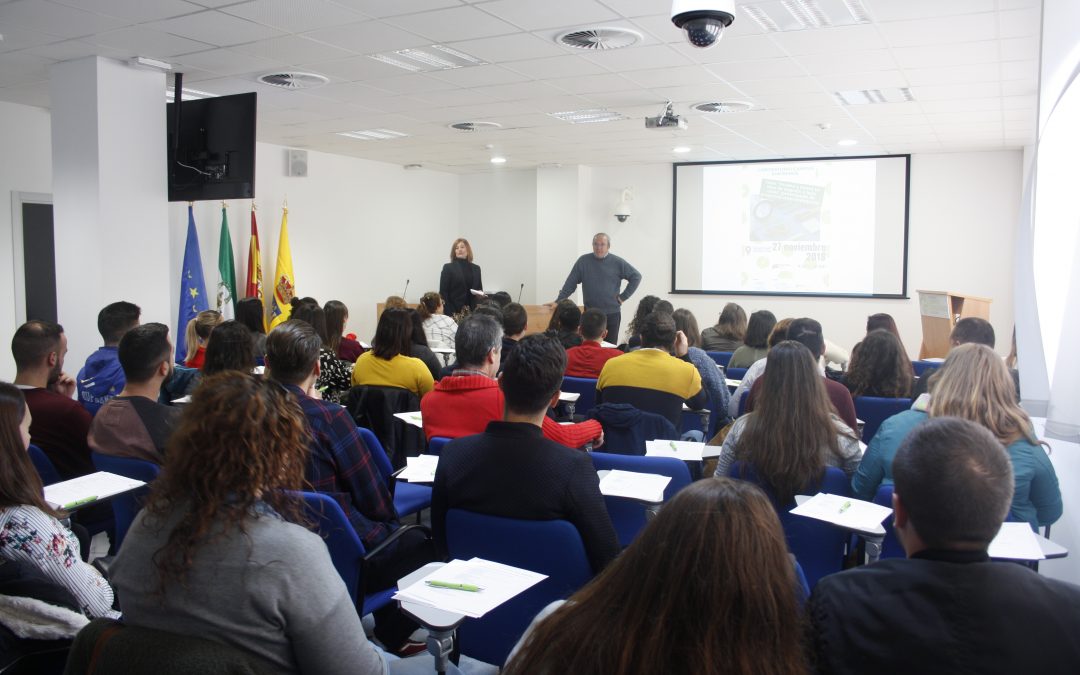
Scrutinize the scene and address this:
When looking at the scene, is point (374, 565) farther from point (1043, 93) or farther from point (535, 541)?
point (1043, 93)

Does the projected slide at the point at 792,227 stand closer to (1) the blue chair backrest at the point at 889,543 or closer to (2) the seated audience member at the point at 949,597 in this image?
(1) the blue chair backrest at the point at 889,543

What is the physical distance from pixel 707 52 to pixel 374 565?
176 inches

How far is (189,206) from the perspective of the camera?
8.63m

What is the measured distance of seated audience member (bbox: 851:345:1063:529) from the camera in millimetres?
2629

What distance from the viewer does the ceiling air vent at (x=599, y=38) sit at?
514 centimetres

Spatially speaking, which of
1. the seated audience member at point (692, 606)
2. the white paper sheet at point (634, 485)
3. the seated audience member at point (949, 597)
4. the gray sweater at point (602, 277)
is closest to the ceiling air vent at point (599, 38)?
the white paper sheet at point (634, 485)

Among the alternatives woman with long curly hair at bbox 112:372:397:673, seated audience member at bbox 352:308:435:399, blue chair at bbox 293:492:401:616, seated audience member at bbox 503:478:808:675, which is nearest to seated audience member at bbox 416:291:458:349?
seated audience member at bbox 352:308:435:399

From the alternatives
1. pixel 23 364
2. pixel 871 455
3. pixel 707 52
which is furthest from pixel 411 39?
pixel 871 455

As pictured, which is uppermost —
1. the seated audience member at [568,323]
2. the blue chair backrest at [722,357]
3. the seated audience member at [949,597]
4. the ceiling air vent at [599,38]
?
the ceiling air vent at [599,38]

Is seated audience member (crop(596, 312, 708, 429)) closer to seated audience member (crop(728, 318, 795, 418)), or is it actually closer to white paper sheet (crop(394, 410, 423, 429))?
seated audience member (crop(728, 318, 795, 418))

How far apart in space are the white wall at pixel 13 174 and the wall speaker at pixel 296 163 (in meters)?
3.01

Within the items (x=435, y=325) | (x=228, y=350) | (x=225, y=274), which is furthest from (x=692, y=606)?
(x=225, y=274)

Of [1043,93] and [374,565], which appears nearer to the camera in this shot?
[374,565]

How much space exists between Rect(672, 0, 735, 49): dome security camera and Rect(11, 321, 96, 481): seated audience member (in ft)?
10.4
